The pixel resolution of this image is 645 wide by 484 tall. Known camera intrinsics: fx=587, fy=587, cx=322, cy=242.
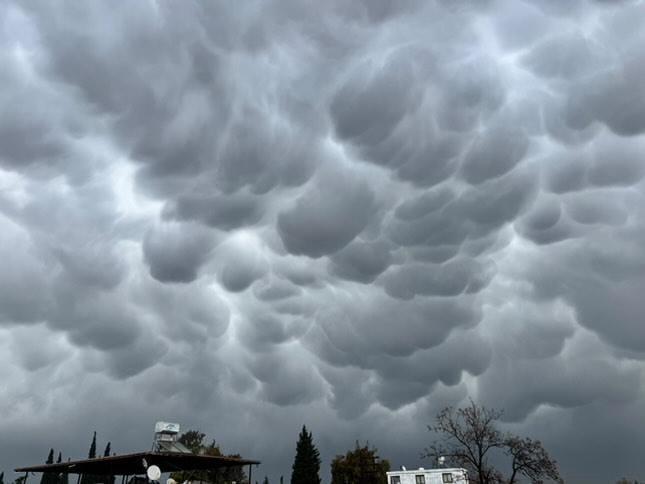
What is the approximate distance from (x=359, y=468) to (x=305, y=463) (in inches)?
661

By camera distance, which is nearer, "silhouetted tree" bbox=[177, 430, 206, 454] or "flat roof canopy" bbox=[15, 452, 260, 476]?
"flat roof canopy" bbox=[15, 452, 260, 476]

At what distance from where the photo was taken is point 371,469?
390 ft

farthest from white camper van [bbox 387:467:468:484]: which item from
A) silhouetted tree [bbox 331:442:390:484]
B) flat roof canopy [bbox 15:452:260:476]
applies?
flat roof canopy [bbox 15:452:260:476]

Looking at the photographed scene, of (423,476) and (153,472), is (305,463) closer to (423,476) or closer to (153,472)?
(423,476)

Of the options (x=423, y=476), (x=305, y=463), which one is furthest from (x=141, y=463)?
(x=305, y=463)

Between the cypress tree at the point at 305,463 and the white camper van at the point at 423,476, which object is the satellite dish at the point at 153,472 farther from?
the cypress tree at the point at 305,463

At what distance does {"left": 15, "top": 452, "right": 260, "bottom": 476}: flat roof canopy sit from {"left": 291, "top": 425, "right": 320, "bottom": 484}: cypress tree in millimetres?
86252

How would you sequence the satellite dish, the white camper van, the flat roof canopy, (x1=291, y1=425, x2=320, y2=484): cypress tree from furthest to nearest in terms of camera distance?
(x1=291, y1=425, x2=320, y2=484): cypress tree
the white camper van
the flat roof canopy
the satellite dish

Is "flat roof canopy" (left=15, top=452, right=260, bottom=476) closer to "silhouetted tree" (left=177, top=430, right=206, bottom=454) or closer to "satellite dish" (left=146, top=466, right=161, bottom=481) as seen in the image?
"satellite dish" (left=146, top=466, right=161, bottom=481)

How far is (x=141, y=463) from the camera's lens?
41406 millimetres

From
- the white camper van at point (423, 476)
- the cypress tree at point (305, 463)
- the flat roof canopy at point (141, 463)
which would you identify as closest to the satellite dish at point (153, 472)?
the flat roof canopy at point (141, 463)

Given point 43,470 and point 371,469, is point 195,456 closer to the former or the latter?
point 43,470

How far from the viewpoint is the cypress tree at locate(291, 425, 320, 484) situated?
128625 mm

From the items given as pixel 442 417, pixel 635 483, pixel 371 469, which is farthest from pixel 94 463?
pixel 635 483
